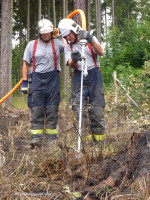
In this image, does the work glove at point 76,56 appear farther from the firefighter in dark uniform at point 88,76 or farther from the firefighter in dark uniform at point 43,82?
the firefighter in dark uniform at point 43,82

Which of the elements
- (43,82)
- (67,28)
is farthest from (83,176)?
(67,28)

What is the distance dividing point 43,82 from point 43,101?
337 millimetres

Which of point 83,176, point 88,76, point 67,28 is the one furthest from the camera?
point 88,76

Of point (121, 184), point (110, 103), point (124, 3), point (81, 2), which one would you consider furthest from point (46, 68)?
point (124, 3)

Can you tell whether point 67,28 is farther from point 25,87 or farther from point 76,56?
point 25,87

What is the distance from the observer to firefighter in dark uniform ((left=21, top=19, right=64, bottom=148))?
4895 mm

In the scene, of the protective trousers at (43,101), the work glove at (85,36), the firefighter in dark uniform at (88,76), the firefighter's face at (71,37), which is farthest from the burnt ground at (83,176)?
the firefighter's face at (71,37)

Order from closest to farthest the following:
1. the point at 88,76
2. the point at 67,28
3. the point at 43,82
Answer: the point at 67,28 < the point at 88,76 < the point at 43,82

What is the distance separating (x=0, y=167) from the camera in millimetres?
3195

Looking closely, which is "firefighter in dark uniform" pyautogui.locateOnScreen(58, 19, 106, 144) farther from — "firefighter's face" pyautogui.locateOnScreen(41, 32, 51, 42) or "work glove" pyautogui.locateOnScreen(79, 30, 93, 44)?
"firefighter's face" pyautogui.locateOnScreen(41, 32, 51, 42)

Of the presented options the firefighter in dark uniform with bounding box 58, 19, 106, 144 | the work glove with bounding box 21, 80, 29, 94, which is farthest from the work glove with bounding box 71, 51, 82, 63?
the work glove with bounding box 21, 80, 29, 94

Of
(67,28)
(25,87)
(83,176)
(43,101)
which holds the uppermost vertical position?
(67,28)

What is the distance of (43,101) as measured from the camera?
495cm

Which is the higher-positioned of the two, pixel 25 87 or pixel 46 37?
pixel 46 37
